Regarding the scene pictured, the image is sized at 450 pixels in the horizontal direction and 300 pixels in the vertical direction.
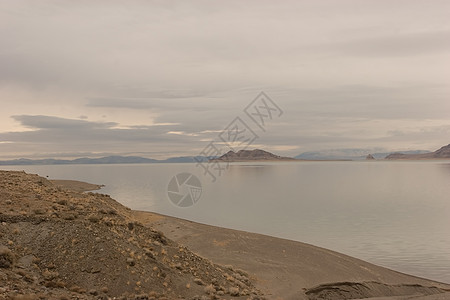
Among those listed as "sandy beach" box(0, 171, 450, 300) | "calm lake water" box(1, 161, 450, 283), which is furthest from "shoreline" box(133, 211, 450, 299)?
"calm lake water" box(1, 161, 450, 283)

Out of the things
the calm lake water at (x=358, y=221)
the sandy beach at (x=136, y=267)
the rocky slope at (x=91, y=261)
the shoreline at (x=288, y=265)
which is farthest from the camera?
the calm lake water at (x=358, y=221)

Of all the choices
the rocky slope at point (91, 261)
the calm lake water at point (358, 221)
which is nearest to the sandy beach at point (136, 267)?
the rocky slope at point (91, 261)

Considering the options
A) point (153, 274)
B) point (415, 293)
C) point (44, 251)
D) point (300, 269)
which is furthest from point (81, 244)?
point (415, 293)

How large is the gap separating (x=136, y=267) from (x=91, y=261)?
227 cm

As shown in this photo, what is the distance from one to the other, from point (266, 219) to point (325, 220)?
8300mm

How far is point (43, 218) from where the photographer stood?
2011 cm

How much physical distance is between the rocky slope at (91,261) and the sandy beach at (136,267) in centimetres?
5

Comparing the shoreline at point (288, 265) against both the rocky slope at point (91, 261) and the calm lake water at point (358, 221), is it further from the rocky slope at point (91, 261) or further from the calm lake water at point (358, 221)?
the calm lake water at point (358, 221)

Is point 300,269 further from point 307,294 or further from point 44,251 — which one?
point 44,251

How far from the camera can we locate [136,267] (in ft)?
59.7

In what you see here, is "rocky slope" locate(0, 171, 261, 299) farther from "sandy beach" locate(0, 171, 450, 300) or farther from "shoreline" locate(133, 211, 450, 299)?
"shoreline" locate(133, 211, 450, 299)

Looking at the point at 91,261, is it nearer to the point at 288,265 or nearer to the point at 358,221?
the point at 288,265

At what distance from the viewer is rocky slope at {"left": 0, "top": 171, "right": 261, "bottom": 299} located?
1568 centimetres

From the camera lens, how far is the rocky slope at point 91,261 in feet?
51.4
